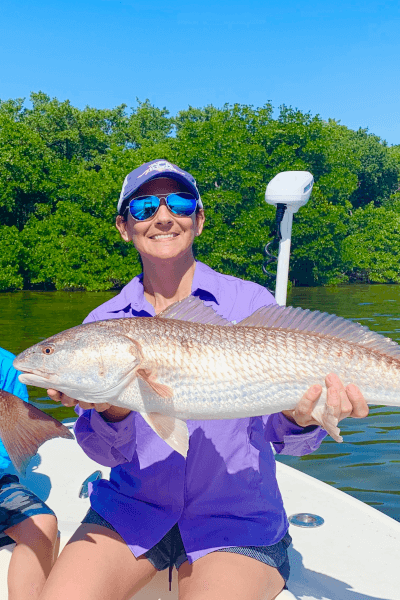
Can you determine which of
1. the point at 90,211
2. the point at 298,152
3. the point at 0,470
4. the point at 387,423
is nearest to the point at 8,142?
the point at 90,211

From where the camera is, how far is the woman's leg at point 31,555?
102 inches

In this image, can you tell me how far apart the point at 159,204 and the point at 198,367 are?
3.30 feet

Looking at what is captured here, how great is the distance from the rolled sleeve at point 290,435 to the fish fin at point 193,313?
505 mm

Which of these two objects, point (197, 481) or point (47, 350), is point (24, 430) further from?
point (197, 481)

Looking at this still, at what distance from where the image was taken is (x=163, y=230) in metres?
2.96

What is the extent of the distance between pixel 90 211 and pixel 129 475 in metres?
38.2

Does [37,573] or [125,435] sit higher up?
[125,435]

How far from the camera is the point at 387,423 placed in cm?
832

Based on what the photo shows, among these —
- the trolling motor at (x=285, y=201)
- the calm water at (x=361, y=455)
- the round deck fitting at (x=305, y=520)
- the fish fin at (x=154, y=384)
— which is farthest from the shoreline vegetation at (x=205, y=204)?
the fish fin at (x=154, y=384)

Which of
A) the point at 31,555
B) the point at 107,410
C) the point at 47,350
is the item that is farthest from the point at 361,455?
the point at 47,350

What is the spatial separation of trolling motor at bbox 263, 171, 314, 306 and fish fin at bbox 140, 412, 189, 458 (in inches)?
90.6

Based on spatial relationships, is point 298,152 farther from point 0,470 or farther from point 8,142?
point 0,470

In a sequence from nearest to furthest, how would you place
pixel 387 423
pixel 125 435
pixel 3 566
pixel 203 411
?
pixel 203 411, pixel 125 435, pixel 3 566, pixel 387 423

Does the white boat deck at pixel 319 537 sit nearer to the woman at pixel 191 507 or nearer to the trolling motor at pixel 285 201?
the woman at pixel 191 507
